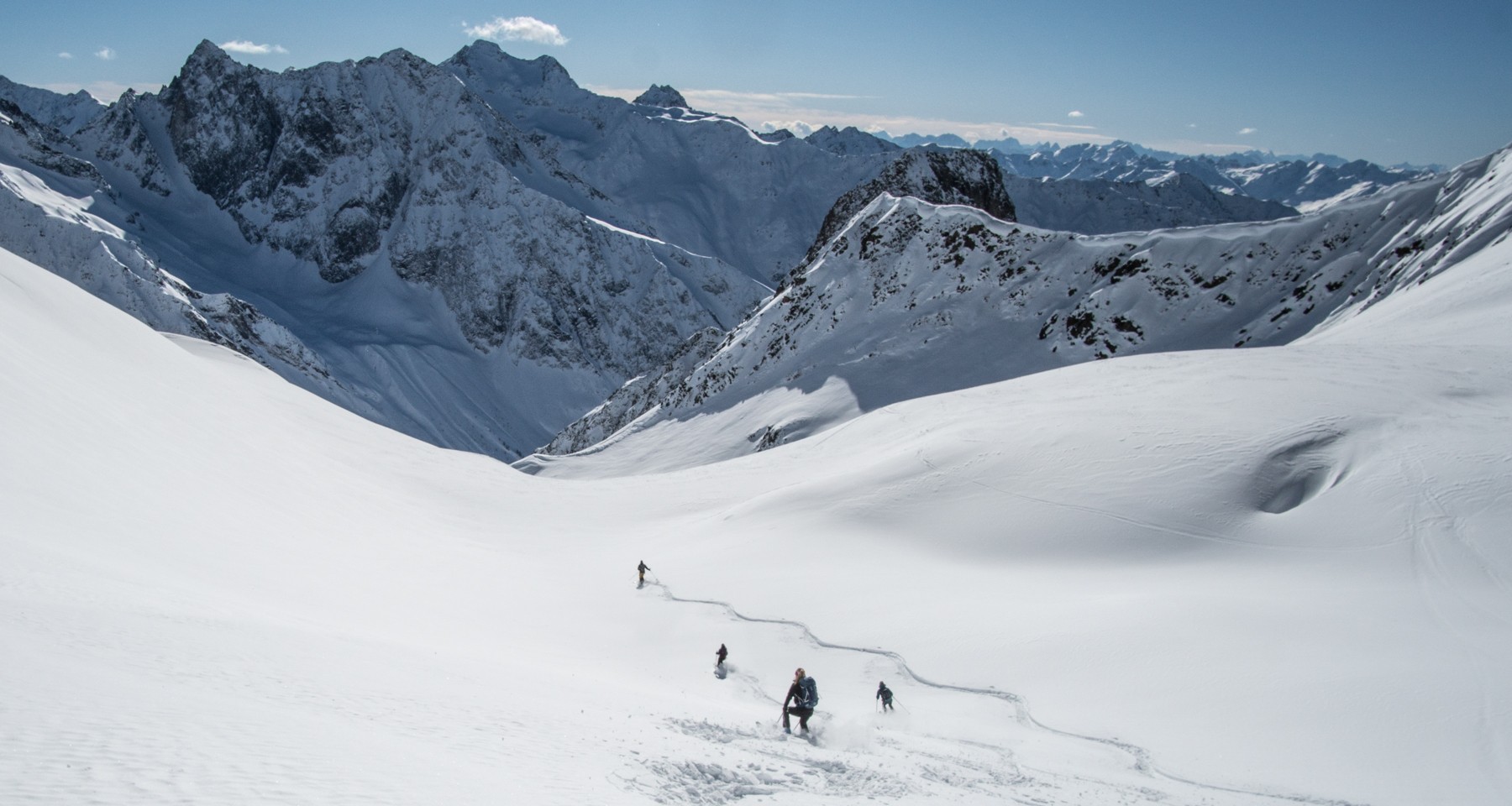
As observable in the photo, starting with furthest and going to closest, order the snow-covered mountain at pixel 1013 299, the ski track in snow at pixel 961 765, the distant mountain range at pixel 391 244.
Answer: the distant mountain range at pixel 391 244 < the snow-covered mountain at pixel 1013 299 < the ski track in snow at pixel 961 765

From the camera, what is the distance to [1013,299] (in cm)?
6662

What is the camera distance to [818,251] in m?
A: 90.6

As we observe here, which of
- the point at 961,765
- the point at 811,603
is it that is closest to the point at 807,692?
the point at 961,765

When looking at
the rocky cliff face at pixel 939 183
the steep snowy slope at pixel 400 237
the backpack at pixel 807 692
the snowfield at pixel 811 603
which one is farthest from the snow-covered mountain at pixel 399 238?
the backpack at pixel 807 692

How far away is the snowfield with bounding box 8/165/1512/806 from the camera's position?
10.7m

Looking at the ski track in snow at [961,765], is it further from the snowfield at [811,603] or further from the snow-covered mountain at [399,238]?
the snow-covered mountain at [399,238]

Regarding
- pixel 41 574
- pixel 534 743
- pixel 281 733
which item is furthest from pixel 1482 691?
pixel 41 574

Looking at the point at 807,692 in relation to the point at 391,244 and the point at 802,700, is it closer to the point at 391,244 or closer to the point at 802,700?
the point at 802,700

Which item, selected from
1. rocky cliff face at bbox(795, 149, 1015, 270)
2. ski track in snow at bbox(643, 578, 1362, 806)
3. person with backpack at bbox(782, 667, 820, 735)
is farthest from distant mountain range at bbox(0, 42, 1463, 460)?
person with backpack at bbox(782, 667, 820, 735)

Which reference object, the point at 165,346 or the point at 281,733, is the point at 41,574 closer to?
the point at 281,733

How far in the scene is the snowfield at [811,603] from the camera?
1072cm

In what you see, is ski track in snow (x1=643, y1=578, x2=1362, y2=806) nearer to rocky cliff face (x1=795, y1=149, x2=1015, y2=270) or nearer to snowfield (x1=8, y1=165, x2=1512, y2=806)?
snowfield (x1=8, y1=165, x2=1512, y2=806)

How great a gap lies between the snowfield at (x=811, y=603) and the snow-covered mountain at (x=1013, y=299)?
1855 centimetres

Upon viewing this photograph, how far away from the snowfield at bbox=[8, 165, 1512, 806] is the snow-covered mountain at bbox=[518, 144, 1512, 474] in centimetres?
1855
